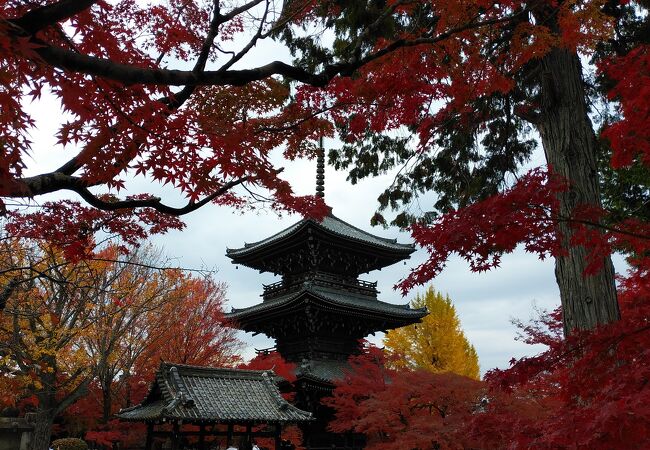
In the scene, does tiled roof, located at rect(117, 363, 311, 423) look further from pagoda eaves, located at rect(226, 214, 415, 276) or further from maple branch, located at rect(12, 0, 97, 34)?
maple branch, located at rect(12, 0, 97, 34)

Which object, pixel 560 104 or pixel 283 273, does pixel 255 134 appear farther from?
pixel 283 273

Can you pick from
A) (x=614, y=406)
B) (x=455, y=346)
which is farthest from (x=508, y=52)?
(x=455, y=346)

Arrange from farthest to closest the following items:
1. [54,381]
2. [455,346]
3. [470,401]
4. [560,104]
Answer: [455,346], [54,381], [470,401], [560,104]

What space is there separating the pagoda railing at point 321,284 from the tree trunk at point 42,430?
903 cm

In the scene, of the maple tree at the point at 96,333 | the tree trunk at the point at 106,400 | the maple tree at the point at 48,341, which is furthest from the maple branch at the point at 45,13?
the tree trunk at the point at 106,400

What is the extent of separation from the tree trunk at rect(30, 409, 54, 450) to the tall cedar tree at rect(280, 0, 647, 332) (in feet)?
38.3

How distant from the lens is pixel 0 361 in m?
13.7

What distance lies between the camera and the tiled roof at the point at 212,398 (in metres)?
12.3

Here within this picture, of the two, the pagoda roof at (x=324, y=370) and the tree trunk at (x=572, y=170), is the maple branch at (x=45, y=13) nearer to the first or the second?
the tree trunk at (x=572, y=170)

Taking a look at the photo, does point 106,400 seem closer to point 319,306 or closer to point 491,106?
point 319,306

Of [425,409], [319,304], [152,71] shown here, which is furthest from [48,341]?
[152,71]

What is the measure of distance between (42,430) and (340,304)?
10.00 meters

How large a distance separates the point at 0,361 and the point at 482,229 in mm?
13610

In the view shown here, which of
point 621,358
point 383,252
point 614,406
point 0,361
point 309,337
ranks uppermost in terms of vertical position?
point 383,252
